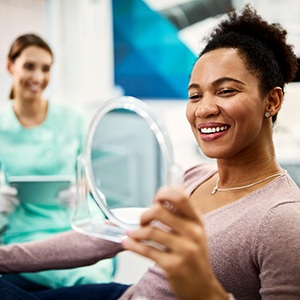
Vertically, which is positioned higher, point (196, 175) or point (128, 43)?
point (128, 43)

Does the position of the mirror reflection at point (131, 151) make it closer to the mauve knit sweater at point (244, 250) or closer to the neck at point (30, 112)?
the neck at point (30, 112)

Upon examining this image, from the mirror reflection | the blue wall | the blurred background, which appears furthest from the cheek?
the blue wall

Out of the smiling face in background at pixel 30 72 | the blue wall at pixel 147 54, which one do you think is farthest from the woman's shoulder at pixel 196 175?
the blue wall at pixel 147 54

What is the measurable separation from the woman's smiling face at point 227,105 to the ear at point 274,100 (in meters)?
0.03

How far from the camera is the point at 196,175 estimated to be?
1104mm

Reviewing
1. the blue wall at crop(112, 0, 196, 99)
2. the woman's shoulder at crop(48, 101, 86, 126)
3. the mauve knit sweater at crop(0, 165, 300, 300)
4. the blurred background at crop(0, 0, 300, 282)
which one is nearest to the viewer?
the mauve knit sweater at crop(0, 165, 300, 300)

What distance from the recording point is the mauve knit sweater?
27.9 inches

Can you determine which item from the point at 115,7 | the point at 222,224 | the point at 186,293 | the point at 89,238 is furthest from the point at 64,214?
the point at 115,7

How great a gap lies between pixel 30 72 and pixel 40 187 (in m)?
0.58

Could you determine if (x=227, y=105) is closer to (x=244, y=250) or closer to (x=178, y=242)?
(x=244, y=250)

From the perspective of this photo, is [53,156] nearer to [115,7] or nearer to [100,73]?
[100,73]

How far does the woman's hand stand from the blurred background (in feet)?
6.53

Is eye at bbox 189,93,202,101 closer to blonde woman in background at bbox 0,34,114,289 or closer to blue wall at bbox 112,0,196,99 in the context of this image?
blonde woman in background at bbox 0,34,114,289

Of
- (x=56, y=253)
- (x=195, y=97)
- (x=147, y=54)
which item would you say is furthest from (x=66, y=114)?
(x=147, y=54)
